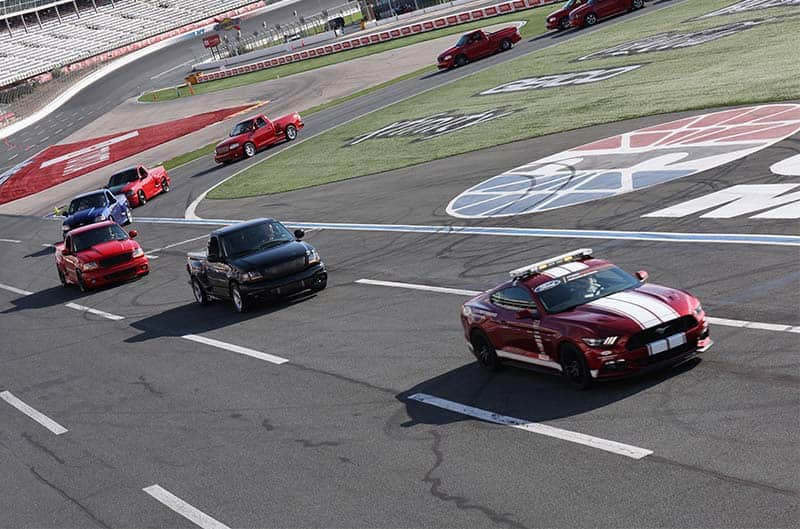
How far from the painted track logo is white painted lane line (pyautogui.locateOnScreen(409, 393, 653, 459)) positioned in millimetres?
11112

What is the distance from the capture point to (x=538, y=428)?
1109cm

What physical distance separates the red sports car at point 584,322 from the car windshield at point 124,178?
3316cm

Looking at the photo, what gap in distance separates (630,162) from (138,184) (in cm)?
2514

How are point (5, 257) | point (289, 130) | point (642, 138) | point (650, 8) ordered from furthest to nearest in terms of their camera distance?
point (650, 8) < point (289, 130) < point (5, 257) < point (642, 138)

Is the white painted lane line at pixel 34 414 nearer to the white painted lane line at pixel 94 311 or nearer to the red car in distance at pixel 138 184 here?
the white painted lane line at pixel 94 311

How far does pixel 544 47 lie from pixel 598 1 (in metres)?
5.26

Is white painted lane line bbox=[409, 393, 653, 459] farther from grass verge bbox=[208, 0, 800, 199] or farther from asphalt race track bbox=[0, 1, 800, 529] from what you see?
grass verge bbox=[208, 0, 800, 199]

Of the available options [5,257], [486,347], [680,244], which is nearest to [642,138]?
[680,244]

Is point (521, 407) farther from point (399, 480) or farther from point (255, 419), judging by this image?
point (255, 419)

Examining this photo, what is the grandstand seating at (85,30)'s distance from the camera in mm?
111500

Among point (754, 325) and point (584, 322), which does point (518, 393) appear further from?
point (754, 325)

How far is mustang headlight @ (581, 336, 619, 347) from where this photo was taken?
1150 cm

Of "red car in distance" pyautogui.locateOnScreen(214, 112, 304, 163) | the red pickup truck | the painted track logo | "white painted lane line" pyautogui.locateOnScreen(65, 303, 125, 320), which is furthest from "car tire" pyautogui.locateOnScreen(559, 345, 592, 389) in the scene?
the red pickup truck

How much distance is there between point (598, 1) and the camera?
182ft
